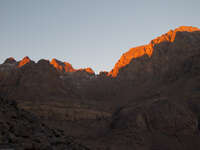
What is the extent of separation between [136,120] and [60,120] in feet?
65.7

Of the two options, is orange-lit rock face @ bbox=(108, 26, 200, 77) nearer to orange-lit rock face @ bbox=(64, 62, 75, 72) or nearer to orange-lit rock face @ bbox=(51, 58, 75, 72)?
orange-lit rock face @ bbox=(64, 62, 75, 72)

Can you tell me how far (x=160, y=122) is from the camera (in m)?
59.5

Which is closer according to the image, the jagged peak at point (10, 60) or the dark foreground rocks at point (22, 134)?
the dark foreground rocks at point (22, 134)

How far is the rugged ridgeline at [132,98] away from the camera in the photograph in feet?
174

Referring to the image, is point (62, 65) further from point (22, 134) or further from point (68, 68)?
point (22, 134)

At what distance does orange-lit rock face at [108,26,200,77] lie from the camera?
406ft

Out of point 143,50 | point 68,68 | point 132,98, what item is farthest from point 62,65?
point 132,98

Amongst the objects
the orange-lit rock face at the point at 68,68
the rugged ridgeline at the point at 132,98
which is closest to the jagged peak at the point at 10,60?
the rugged ridgeline at the point at 132,98

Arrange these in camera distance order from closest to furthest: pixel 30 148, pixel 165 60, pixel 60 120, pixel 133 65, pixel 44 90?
1. pixel 30 148
2. pixel 60 120
3. pixel 44 90
4. pixel 165 60
5. pixel 133 65

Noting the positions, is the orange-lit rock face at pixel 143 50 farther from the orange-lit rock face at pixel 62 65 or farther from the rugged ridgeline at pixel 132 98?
the orange-lit rock face at pixel 62 65

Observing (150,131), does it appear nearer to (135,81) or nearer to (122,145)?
(122,145)

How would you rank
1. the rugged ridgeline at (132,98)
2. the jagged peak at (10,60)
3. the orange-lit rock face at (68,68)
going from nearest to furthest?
the rugged ridgeline at (132,98), the jagged peak at (10,60), the orange-lit rock face at (68,68)

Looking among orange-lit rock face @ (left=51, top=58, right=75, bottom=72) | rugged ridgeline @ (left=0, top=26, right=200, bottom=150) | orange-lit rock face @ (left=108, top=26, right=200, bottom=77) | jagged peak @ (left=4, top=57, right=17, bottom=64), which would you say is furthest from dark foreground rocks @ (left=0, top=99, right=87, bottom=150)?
orange-lit rock face @ (left=51, top=58, right=75, bottom=72)

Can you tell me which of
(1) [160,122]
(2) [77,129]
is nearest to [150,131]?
(1) [160,122]
